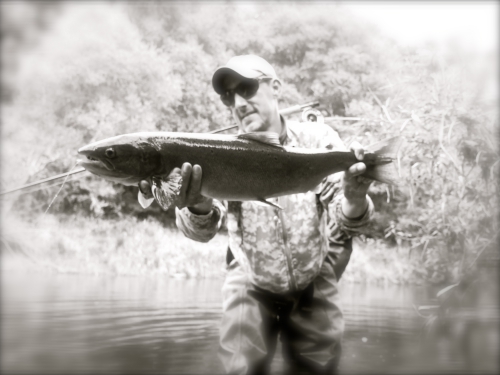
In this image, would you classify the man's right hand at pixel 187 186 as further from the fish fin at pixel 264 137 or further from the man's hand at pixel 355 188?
the man's hand at pixel 355 188

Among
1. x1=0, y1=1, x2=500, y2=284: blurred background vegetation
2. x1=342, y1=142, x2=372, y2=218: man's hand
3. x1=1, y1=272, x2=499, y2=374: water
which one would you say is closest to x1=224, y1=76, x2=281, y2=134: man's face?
x1=342, y1=142, x2=372, y2=218: man's hand

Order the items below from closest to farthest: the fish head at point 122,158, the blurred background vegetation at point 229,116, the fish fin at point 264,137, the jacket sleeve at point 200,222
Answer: the fish head at point 122,158, the fish fin at point 264,137, the jacket sleeve at point 200,222, the blurred background vegetation at point 229,116

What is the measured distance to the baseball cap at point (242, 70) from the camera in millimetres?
1460

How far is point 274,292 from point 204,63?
4259 millimetres

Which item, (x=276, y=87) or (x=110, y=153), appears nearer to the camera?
(x=110, y=153)

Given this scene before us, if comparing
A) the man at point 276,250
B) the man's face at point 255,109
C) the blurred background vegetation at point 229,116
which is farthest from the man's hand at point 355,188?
the blurred background vegetation at point 229,116

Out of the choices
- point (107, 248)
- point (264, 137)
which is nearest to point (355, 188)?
point (264, 137)

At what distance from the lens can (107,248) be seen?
5672 millimetres

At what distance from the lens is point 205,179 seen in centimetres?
111

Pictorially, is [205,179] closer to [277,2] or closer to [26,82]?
[277,2]

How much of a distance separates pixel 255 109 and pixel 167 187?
54 centimetres

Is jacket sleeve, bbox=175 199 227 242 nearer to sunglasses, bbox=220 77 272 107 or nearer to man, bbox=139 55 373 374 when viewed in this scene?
man, bbox=139 55 373 374

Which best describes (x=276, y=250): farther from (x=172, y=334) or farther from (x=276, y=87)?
(x=172, y=334)

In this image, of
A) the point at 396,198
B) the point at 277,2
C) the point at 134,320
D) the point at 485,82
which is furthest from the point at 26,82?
the point at 485,82
